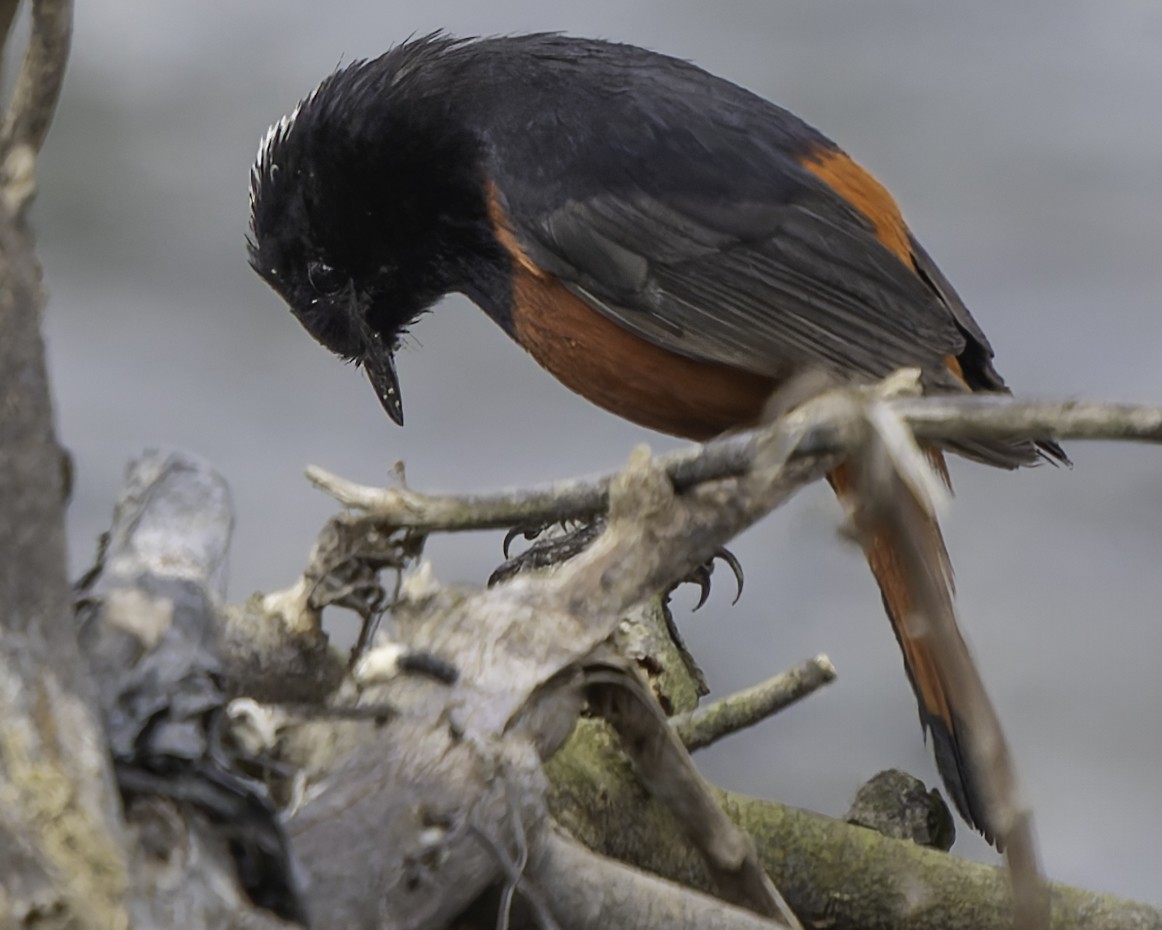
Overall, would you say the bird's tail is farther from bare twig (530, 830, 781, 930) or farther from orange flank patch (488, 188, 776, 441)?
bare twig (530, 830, 781, 930)

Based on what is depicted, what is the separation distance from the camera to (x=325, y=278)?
1.93m

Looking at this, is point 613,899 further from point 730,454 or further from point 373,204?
point 373,204

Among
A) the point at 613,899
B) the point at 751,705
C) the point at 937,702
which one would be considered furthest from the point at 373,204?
the point at 613,899

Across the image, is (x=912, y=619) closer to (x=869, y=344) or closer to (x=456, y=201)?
(x=869, y=344)

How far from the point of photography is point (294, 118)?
1.91m

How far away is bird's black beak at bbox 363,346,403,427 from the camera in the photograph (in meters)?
1.96

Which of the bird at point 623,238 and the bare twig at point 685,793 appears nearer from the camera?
the bare twig at point 685,793

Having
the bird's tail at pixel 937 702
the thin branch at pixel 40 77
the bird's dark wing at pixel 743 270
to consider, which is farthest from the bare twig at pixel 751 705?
the thin branch at pixel 40 77

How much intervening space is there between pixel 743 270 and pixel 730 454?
64cm

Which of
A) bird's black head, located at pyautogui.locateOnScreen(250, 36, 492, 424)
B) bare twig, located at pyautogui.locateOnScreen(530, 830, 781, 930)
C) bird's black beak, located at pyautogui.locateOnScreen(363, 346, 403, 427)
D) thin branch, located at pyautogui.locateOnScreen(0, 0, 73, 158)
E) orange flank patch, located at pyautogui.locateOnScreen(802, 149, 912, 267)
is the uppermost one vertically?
orange flank patch, located at pyautogui.locateOnScreen(802, 149, 912, 267)

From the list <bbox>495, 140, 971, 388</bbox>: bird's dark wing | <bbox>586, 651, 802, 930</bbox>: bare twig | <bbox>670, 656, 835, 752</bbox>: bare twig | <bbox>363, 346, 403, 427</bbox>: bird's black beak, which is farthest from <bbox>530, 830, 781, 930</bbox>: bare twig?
<bbox>363, 346, 403, 427</bbox>: bird's black beak

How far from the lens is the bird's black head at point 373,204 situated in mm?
1824

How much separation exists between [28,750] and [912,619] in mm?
960

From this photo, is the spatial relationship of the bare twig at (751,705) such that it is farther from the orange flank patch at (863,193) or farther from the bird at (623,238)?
the orange flank patch at (863,193)
